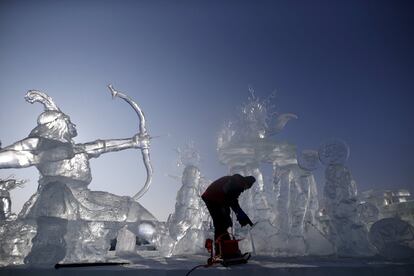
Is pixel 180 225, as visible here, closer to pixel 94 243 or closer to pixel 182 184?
pixel 182 184

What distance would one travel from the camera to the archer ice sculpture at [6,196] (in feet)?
36.9

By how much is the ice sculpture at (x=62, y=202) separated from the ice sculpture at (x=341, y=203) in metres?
7.14

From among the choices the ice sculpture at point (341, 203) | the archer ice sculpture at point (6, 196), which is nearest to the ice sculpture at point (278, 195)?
the ice sculpture at point (341, 203)

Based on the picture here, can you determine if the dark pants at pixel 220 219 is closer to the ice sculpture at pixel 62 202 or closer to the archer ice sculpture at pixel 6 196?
the ice sculpture at pixel 62 202

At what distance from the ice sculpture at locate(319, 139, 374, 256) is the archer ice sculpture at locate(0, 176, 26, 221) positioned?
11.5 m

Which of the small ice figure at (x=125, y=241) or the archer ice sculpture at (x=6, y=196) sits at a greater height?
the archer ice sculpture at (x=6, y=196)

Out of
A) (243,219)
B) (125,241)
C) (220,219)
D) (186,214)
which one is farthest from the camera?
(186,214)

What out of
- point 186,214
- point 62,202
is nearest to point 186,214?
point 186,214

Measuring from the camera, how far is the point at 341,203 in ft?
31.3

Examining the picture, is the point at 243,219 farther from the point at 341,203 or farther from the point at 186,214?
the point at 186,214

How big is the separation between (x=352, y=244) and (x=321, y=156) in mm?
2879

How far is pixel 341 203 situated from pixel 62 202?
8.75 metres

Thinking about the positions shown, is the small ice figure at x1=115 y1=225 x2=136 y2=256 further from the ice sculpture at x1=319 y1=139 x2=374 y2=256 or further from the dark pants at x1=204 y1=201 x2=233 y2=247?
the dark pants at x1=204 y1=201 x2=233 y2=247

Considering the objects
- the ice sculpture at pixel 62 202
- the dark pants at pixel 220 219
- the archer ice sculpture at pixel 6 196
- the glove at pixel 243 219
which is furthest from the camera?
the archer ice sculpture at pixel 6 196
